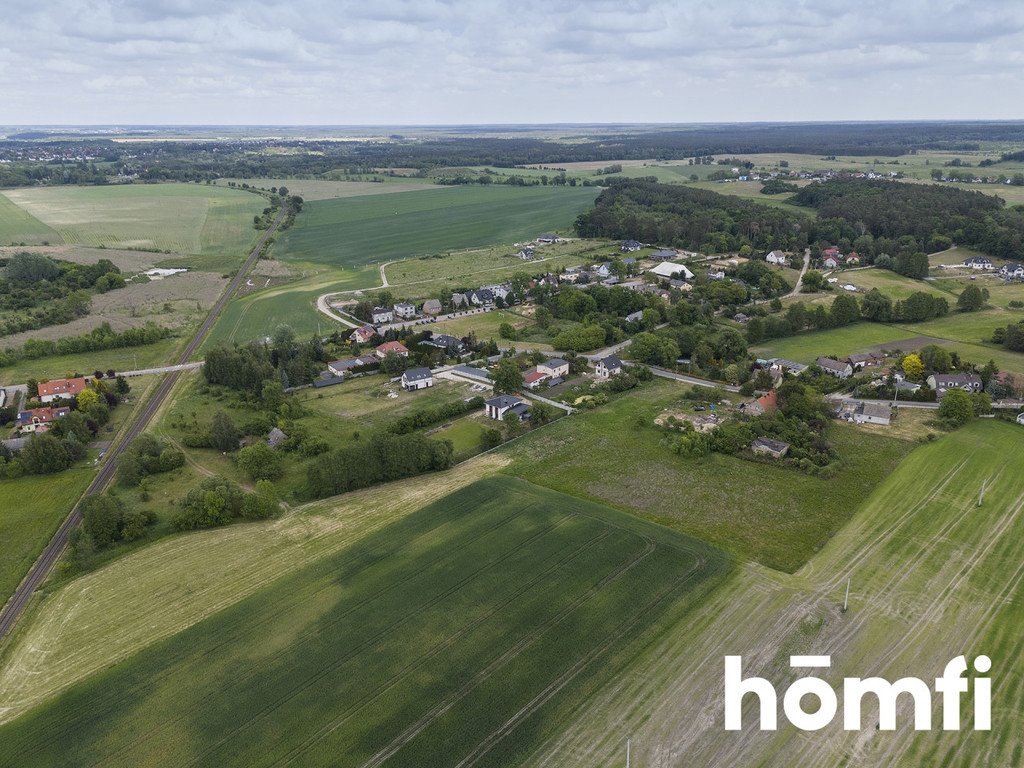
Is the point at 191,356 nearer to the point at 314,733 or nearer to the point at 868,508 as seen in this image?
the point at 314,733

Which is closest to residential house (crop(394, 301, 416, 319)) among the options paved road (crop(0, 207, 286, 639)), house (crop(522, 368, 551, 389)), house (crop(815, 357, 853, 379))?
paved road (crop(0, 207, 286, 639))

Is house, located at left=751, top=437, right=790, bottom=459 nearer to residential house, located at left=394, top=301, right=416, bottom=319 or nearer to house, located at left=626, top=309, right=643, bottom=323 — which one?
house, located at left=626, top=309, right=643, bottom=323

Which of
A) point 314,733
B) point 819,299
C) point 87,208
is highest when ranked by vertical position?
point 87,208

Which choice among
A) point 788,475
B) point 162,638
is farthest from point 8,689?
point 788,475

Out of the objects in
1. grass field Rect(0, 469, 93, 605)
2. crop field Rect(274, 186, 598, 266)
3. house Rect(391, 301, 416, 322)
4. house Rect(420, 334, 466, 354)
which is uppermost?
crop field Rect(274, 186, 598, 266)

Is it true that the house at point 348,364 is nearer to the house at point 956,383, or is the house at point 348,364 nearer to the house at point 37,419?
the house at point 37,419

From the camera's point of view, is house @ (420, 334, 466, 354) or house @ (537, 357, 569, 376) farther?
house @ (420, 334, 466, 354)

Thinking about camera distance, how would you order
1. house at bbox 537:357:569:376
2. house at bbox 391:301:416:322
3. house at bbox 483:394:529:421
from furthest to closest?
1. house at bbox 391:301:416:322
2. house at bbox 537:357:569:376
3. house at bbox 483:394:529:421

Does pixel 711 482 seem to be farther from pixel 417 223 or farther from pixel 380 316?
pixel 417 223
